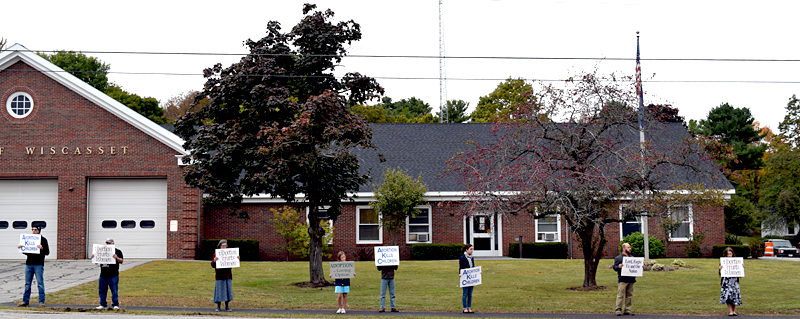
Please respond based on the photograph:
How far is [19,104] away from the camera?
32094mm

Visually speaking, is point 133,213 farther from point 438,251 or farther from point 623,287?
point 623,287

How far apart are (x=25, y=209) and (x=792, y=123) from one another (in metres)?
56.8

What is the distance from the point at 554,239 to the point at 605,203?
49.8 ft

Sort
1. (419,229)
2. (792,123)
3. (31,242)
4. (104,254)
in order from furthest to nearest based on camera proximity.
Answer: (792,123)
(419,229)
(31,242)
(104,254)

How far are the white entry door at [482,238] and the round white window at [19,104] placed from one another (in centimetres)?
1892

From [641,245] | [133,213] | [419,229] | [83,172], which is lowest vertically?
[641,245]

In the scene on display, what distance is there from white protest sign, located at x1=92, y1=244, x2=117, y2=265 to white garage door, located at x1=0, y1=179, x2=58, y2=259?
51.6 ft

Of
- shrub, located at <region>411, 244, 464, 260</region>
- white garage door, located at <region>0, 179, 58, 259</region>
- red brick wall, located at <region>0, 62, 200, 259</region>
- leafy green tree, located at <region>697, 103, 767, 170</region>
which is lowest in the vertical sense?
shrub, located at <region>411, 244, 464, 260</region>

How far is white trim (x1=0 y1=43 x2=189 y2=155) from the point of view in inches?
1242

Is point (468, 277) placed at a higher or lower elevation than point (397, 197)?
lower

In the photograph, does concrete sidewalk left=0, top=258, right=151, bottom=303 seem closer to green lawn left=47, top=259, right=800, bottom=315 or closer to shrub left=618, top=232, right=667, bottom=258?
green lawn left=47, top=259, right=800, bottom=315

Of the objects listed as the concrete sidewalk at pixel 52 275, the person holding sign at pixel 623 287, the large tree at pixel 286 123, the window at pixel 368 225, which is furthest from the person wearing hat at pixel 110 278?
the window at pixel 368 225

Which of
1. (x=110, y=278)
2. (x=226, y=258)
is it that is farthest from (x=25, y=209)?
(x=226, y=258)

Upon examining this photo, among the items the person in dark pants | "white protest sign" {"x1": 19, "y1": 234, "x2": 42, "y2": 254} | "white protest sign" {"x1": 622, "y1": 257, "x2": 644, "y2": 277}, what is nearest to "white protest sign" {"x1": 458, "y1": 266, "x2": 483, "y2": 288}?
the person in dark pants
